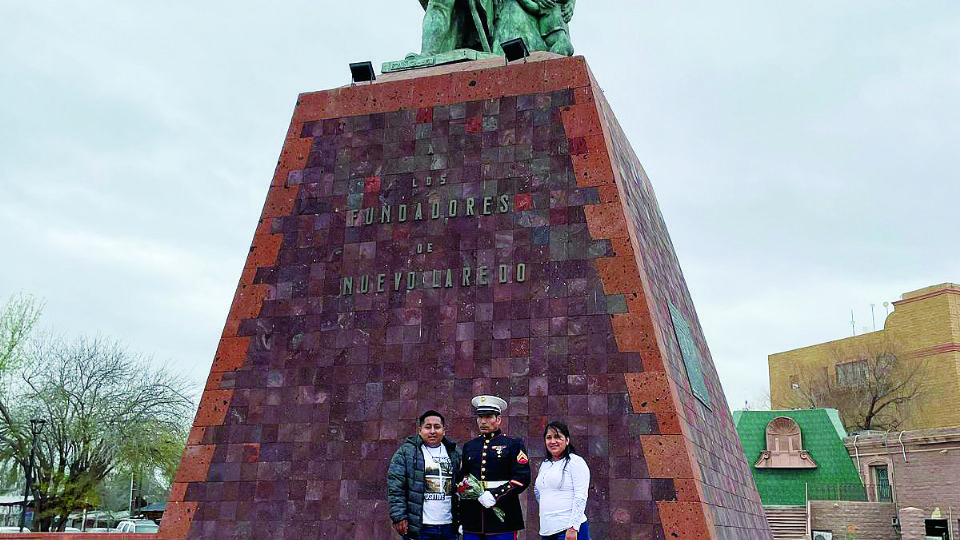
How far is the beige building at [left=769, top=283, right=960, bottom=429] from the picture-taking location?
37.2 m

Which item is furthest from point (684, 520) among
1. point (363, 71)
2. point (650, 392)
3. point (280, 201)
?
point (363, 71)

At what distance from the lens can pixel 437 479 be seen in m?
6.18

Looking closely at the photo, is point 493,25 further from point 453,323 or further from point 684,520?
point 684,520

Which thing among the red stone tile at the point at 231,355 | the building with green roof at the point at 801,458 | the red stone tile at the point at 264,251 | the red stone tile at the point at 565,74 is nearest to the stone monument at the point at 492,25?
the red stone tile at the point at 565,74

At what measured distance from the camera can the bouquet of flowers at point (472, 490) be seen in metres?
6.04

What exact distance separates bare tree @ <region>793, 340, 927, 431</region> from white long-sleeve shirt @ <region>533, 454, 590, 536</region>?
3610 centimetres

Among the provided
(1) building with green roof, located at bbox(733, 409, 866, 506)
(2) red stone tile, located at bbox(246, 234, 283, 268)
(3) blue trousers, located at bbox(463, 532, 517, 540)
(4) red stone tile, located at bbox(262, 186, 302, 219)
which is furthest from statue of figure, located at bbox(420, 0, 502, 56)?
(1) building with green roof, located at bbox(733, 409, 866, 506)

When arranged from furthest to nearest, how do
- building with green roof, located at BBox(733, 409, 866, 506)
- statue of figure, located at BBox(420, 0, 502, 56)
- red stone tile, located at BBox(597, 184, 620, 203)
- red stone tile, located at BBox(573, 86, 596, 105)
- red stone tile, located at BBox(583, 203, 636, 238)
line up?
1. building with green roof, located at BBox(733, 409, 866, 506)
2. statue of figure, located at BBox(420, 0, 502, 56)
3. red stone tile, located at BBox(573, 86, 596, 105)
4. red stone tile, located at BBox(597, 184, 620, 203)
5. red stone tile, located at BBox(583, 203, 636, 238)

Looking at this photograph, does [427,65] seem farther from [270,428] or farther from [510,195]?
[270,428]

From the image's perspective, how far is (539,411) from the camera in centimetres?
906

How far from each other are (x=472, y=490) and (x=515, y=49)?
6.42 m

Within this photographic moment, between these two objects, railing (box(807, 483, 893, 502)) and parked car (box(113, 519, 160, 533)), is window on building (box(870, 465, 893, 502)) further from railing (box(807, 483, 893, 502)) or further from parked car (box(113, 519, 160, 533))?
parked car (box(113, 519, 160, 533))

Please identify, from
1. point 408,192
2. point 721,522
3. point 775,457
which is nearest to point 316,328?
point 408,192

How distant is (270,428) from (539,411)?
308cm
